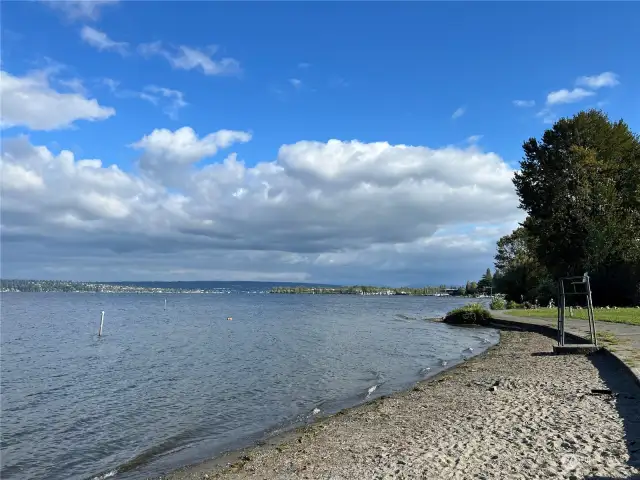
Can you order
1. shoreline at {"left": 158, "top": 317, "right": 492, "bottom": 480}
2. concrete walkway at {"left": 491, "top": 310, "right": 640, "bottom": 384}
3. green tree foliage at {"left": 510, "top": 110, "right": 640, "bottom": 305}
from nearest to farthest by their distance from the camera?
shoreline at {"left": 158, "top": 317, "right": 492, "bottom": 480}, concrete walkway at {"left": 491, "top": 310, "right": 640, "bottom": 384}, green tree foliage at {"left": 510, "top": 110, "right": 640, "bottom": 305}

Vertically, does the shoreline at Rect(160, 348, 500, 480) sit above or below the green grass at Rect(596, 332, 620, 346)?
below

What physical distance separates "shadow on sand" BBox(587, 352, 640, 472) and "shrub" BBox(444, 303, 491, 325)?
35.4 meters

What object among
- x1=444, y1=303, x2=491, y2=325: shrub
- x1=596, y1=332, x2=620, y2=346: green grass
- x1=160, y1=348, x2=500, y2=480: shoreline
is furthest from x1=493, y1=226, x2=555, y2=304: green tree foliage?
x1=160, y1=348, x2=500, y2=480: shoreline

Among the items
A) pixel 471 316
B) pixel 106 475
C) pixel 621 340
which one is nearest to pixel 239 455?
pixel 106 475

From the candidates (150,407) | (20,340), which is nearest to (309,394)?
(150,407)

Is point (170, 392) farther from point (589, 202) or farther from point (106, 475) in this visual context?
point (589, 202)

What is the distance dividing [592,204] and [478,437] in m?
47.7

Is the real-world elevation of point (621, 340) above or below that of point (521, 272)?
below

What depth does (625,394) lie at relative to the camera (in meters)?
11.8

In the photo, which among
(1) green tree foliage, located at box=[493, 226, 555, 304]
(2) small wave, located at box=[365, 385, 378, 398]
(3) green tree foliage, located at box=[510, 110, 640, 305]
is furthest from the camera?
(1) green tree foliage, located at box=[493, 226, 555, 304]

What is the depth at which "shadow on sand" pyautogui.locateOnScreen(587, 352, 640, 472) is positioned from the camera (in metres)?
8.12

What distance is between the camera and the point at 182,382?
2203 centimetres

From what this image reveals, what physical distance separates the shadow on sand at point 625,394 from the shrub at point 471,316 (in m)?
35.4

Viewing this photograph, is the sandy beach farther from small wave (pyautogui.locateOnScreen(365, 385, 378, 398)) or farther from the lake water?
small wave (pyautogui.locateOnScreen(365, 385, 378, 398))
